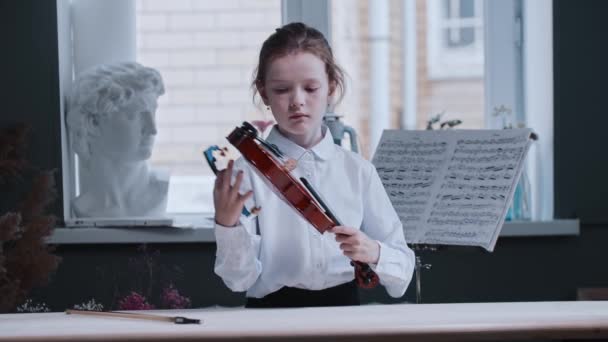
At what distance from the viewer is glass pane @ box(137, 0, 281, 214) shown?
367 centimetres

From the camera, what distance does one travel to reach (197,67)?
3.69 metres

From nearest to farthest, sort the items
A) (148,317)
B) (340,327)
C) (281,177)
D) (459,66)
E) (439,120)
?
(340,327), (148,317), (281,177), (439,120), (459,66)

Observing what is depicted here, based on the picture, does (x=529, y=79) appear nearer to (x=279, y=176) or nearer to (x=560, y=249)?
(x=560, y=249)

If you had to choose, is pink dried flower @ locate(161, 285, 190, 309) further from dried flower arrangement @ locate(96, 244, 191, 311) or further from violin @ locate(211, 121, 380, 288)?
violin @ locate(211, 121, 380, 288)

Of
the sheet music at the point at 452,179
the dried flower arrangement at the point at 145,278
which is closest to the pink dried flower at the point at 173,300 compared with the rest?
the dried flower arrangement at the point at 145,278

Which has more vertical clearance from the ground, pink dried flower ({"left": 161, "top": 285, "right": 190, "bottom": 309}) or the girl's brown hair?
the girl's brown hair

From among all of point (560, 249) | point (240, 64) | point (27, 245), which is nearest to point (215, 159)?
point (27, 245)

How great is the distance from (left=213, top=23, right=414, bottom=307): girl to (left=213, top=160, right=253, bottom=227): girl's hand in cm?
6

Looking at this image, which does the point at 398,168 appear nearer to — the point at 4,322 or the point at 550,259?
the point at 550,259

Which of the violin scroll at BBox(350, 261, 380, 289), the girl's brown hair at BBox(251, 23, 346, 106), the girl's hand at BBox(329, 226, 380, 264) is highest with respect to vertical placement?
the girl's brown hair at BBox(251, 23, 346, 106)

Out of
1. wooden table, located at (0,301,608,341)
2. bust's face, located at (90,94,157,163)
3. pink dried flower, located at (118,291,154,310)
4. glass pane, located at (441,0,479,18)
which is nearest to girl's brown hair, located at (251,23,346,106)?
wooden table, located at (0,301,608,341)

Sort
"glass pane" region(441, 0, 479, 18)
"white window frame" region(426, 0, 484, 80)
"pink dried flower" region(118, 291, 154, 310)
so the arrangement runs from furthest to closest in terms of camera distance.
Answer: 1. "glass pane" region(441, 0, 479, 18)
2. "white window frame" region(426, 0, 484, 80)
3. "pink dried flower" region(118, 291, 154, 310)

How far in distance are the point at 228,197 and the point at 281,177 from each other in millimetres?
113

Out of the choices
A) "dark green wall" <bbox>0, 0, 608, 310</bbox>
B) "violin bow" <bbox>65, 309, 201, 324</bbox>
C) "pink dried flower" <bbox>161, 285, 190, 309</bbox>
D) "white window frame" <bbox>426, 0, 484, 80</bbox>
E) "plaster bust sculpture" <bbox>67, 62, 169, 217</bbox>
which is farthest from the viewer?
"white window frame" <bbox>426, 0, 484, 80</bbox>
